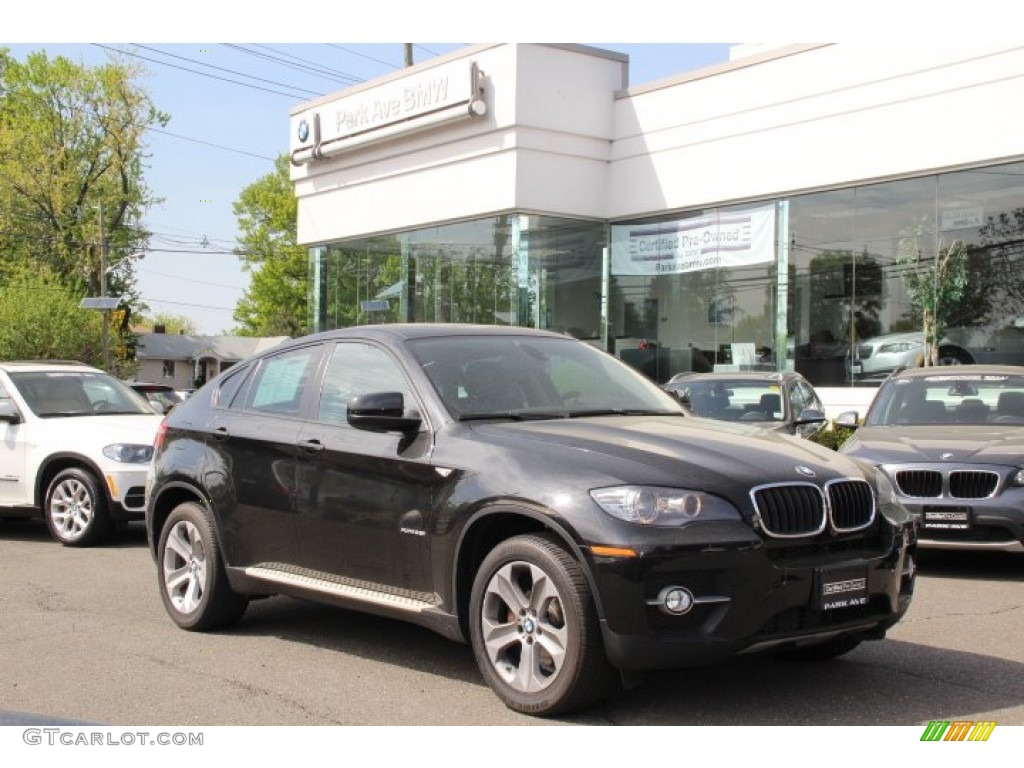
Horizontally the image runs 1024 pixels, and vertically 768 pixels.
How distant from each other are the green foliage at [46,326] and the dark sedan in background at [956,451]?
36.0 metres

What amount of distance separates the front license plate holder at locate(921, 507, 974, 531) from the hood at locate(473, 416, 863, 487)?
11.3 feet

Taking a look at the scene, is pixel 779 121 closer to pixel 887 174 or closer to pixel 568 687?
pixel 887 174

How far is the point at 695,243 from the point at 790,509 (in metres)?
19.4

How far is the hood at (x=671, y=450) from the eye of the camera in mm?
4855

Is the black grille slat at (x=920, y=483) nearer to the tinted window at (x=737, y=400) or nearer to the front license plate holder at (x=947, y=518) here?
the front license plate holder at (x=947, y=518)

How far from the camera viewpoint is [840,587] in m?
4.89

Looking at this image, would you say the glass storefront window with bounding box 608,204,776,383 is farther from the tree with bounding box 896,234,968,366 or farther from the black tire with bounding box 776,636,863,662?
the black tire with bounding box 776,636,863,662

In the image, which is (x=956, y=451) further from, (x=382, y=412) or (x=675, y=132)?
(x=675, y=132)

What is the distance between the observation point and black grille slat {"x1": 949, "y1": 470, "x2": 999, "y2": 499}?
8648 mm

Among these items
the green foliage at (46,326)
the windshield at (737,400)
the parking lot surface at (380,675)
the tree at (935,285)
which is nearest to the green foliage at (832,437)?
the windshield at (737,400)

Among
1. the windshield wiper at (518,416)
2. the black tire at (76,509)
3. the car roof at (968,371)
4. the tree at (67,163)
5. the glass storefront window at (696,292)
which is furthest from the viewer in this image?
the tree at (67,163)

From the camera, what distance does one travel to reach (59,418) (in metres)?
11.5

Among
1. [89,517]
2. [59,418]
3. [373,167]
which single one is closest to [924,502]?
[89,517]

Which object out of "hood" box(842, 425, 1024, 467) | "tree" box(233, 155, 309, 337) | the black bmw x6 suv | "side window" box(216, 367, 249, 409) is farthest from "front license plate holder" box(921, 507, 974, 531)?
"tree" box(233, 155, 309, 337)
